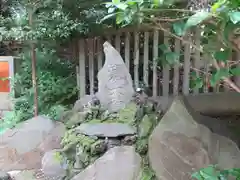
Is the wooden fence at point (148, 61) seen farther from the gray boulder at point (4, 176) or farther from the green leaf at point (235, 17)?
the green leaf at point (235, 17)

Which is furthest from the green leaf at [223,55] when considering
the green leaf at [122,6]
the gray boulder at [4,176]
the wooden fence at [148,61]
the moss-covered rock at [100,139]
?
the gray boulder at [4,176]

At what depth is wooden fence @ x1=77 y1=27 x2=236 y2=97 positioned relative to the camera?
3.49m

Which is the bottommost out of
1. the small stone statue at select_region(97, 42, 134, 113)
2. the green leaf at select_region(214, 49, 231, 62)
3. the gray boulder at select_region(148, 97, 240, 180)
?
the gray boulder at select_region(148, 97, 240, 180)

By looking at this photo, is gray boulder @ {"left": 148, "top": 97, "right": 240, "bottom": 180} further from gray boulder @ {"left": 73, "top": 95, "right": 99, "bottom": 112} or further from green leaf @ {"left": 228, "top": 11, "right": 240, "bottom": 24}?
green leaf @ {"left": 228, "top": 11, "right": 240, "bottom": 24}

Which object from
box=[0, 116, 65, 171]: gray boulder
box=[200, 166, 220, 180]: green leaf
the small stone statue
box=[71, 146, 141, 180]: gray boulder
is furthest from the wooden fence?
box=[200, 166, 220, 180]: green leaf

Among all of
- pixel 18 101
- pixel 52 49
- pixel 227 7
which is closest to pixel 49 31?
pixel 52 49

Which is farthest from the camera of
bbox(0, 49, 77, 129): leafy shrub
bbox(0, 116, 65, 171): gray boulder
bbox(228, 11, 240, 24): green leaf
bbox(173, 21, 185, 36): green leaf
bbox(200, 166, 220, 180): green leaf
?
bbox(0, 49, 77, 129): leafy shrub

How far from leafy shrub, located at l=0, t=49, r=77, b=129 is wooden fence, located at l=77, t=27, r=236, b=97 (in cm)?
23

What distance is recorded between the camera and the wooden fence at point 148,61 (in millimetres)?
3490

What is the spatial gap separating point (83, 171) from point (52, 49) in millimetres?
2115

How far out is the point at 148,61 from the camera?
147 inches

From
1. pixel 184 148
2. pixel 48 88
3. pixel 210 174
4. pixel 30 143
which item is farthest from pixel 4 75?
pixel 210 174

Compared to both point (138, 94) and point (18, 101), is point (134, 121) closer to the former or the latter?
point (138, 94)

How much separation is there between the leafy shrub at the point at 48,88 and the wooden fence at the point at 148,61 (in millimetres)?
231
